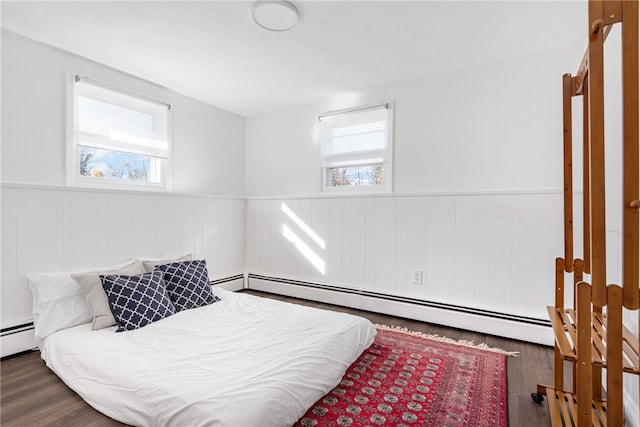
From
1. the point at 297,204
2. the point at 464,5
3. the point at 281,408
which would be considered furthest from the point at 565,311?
the point at 297,204

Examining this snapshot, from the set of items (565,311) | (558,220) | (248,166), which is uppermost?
A: (248,166)

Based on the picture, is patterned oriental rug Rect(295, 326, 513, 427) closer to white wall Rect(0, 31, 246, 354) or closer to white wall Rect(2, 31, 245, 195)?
white wall Rect(0, 31, 246, 354)

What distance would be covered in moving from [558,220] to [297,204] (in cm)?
249

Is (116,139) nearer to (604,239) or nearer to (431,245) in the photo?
(431,245)

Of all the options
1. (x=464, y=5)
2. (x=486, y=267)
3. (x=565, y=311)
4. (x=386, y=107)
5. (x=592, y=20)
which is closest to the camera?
(x=592, y=20)

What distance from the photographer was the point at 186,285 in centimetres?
266

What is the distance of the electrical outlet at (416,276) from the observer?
3131mm

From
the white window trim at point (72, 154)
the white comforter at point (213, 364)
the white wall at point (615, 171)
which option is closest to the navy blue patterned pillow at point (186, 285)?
the white comforter at point (213, 364)

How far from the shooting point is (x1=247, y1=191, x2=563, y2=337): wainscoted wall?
104 inches

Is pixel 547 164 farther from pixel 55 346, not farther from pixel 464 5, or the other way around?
pixel 55 346

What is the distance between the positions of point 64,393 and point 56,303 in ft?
2.37

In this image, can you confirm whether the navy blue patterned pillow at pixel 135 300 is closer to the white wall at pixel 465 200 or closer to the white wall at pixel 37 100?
the white wall at pixel 37 100

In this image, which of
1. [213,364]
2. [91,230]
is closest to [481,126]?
[213,364]

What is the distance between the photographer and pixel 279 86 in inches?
134
